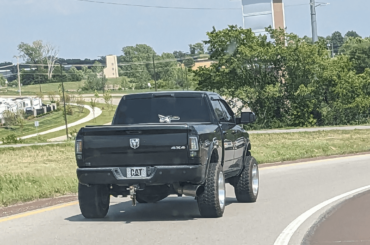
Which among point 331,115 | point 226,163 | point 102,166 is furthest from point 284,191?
point 331,115

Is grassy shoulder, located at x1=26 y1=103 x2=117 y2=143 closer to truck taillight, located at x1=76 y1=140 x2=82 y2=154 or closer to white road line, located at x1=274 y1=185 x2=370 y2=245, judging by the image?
white road line, located at x1=274 y1=185 x2=370 y2=245

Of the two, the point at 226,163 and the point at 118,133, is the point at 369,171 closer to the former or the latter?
the point at 226,163

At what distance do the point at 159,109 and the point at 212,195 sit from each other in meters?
2.22

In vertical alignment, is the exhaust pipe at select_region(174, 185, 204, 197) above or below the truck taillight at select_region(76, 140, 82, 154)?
below

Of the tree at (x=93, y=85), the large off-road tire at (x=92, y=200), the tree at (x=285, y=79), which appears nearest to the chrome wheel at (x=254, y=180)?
the large off-road tire at (x=92, y=200)

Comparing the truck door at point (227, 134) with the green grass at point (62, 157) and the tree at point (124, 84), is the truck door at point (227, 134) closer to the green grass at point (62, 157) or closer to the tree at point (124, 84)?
the green grass at point (62, 157)

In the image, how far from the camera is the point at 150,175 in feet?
31.0

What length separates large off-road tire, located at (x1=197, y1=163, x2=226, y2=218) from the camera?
972 centimetres

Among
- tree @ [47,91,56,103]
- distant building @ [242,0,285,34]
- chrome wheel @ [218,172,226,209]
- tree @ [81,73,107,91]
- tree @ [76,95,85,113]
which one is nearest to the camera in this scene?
chrome wheel @ [218,172,226,209]

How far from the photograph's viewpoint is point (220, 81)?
56.4 m

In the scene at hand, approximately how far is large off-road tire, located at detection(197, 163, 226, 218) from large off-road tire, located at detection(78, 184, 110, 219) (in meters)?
1.51

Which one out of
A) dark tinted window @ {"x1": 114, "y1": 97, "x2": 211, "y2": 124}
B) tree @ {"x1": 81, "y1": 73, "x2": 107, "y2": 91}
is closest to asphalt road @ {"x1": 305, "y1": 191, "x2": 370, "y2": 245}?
dark tinted window @ {"x1": 114, "y1": 97, "x2": 211, "y2": 124}

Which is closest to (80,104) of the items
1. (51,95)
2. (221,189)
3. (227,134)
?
(51,95)

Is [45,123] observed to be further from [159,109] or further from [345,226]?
[345,226]
